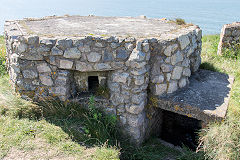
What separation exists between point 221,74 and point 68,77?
3.59 m

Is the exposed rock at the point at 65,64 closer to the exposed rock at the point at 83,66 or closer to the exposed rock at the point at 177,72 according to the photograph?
the exposed rock at the point at 83,66

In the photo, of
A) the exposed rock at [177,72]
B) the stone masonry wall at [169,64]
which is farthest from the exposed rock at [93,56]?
the exposed rock at [177,72]

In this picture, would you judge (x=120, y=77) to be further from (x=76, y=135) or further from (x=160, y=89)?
(x=76, y=135)

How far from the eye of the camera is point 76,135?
367 centimetres

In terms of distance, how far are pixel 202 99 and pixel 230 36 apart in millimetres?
3878

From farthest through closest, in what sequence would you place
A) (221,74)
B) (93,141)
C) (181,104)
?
(221,74), (181,104), (93,141)

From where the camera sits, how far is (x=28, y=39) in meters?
3.73

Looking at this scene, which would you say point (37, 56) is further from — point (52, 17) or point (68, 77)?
point (52, 17)

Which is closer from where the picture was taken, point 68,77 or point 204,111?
point 204,111

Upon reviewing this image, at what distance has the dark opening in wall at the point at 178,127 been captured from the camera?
516 cm

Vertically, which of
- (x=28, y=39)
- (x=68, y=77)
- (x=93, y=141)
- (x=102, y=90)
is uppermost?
(x=28, y=39)

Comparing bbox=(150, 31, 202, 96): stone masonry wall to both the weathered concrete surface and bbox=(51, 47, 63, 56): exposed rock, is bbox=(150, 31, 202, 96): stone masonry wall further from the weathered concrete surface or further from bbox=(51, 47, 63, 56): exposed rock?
bbox=(51, 47, 63, 56): exposed rock

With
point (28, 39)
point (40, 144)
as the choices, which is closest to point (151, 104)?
point (40, 144)

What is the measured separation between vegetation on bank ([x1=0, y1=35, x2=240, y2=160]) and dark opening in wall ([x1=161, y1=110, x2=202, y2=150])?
854 millimetres
